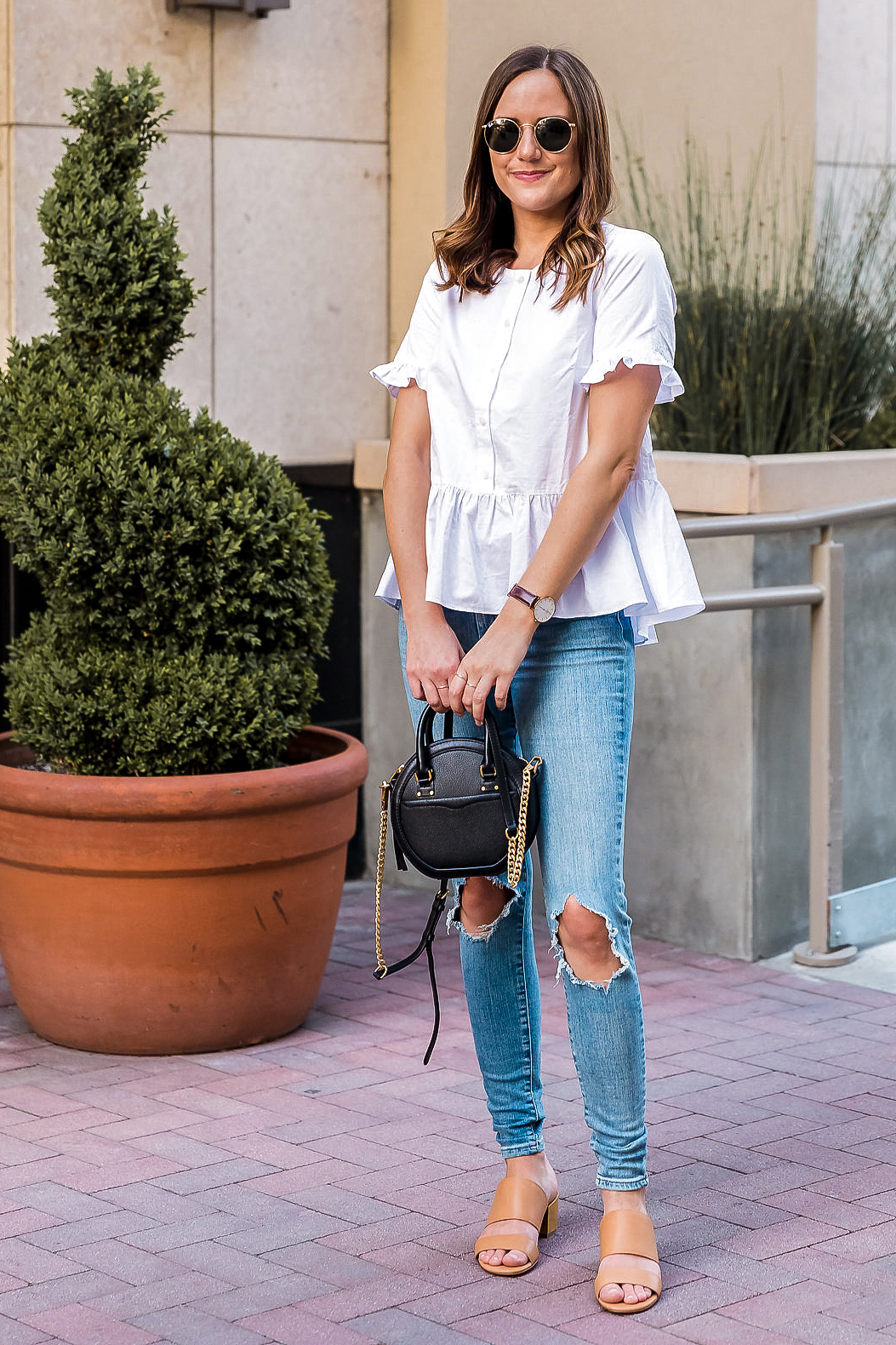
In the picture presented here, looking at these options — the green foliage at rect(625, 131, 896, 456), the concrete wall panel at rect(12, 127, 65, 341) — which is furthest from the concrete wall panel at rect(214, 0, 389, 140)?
the green foliage at rect(625, 131, 896, 456)

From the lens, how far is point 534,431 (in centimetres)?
306

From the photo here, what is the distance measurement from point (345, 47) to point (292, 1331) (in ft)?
14.0

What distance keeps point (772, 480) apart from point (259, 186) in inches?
76.0

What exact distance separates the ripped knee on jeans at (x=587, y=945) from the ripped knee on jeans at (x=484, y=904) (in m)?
0.14

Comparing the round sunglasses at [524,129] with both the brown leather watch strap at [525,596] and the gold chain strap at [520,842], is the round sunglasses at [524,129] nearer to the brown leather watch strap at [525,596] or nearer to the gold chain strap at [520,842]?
the brown leather watch strap at [525,596]

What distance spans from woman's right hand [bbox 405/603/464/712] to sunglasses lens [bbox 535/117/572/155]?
2.52 ft

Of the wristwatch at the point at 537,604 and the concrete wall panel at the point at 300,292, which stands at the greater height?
the concrete wall panel at the point at 300,292

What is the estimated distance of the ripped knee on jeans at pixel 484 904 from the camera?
3.22m

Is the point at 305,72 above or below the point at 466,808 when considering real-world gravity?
above

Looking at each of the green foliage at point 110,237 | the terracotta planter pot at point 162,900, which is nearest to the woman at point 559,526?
the terracotta planter pot at point 162,900

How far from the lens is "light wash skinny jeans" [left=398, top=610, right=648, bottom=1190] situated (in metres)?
3.06

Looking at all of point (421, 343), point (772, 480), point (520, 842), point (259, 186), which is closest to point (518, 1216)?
point (520, 842)

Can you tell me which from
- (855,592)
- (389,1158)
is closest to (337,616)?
(855,592)

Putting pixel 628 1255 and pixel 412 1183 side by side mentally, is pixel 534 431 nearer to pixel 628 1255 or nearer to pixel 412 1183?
pixel 628 1255
